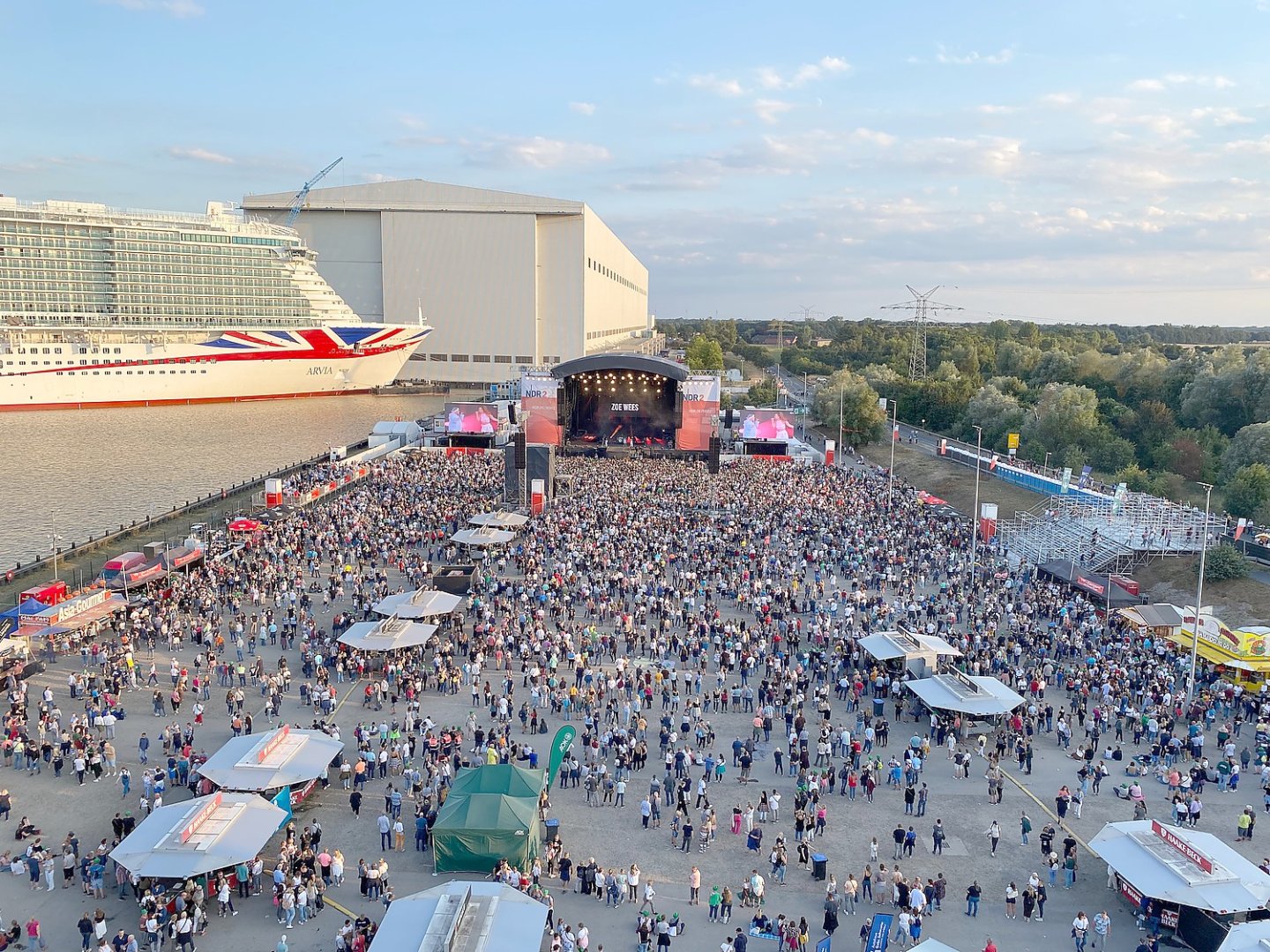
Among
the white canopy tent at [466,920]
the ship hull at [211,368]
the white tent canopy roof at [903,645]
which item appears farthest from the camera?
the ship hull at [211,368]

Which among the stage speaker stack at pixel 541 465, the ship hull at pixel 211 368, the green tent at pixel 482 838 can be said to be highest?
the ship hull at pixel 211 368

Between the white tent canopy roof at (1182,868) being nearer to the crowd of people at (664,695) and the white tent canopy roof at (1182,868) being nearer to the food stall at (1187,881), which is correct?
the food stall at (1187,881)

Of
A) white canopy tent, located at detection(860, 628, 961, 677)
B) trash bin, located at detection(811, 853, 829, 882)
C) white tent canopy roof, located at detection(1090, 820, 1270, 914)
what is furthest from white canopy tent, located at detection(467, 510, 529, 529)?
white tent canopy roof, located at detection(1090, 820, 1270, 914)

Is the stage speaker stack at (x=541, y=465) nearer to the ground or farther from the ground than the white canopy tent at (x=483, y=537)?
farther from the ground

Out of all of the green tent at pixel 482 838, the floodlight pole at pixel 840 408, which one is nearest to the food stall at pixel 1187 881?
the green tent at pixel 482 838

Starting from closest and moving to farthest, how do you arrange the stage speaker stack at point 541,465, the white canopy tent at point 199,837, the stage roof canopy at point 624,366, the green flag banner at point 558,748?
the white canopy tent at point 199,837 < the green flag banner at point 558,748 < the stage speaker stack at point 541,465 < the stage roof canopy at point 624,366

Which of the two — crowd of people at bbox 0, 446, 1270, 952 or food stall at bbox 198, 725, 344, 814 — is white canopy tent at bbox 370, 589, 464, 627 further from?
food stall at bbox 198, 725, 344, 814

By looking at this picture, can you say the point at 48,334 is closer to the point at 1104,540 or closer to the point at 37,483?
the point at 37,483
